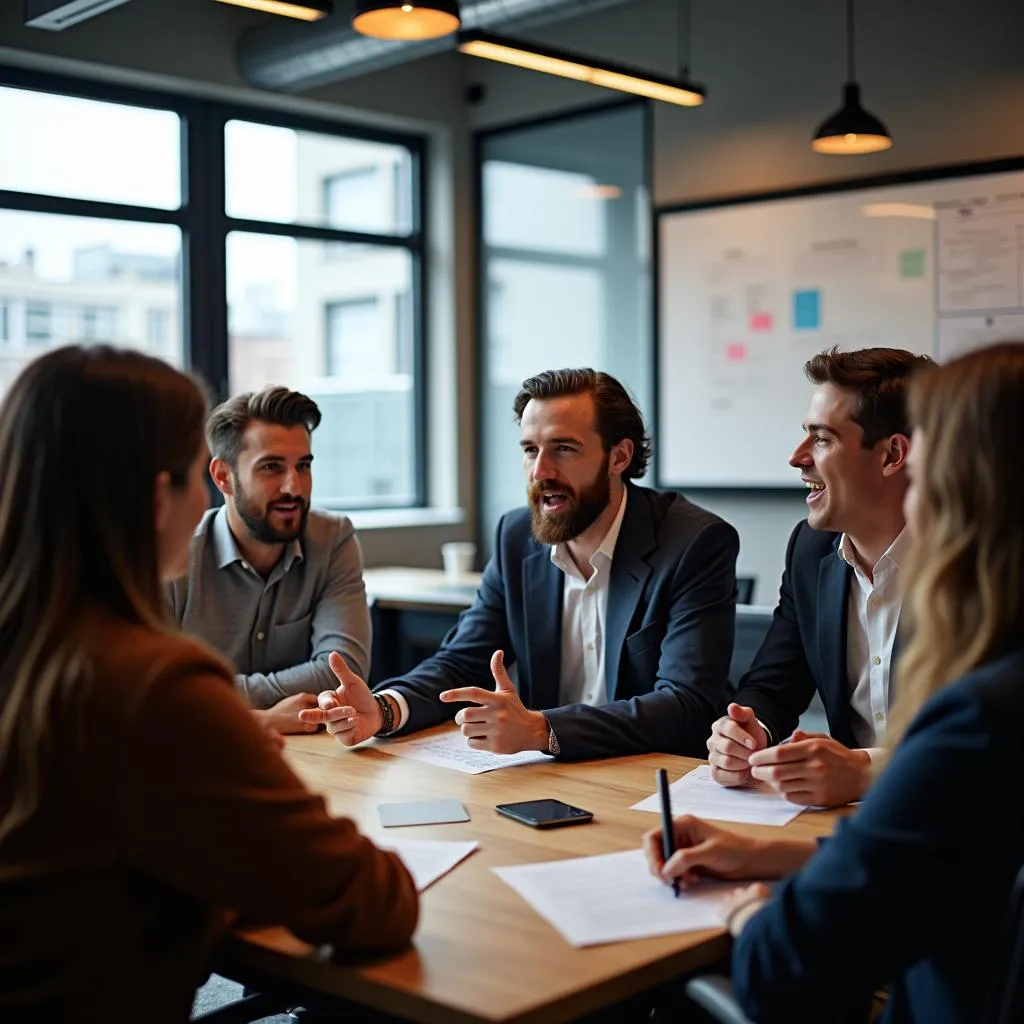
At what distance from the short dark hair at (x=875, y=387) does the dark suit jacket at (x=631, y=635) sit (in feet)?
1.34

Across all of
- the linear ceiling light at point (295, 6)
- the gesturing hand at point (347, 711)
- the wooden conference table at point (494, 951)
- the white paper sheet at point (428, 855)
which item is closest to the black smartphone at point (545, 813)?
the wooden conference table at point (494, 951)

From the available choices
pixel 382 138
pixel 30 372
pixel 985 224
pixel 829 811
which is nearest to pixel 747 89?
pixel 985 224

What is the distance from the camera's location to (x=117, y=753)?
4.14ft

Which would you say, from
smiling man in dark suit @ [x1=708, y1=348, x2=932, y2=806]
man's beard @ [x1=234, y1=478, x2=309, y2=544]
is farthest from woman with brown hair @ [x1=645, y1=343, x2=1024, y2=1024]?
man's beard @ [x1=234, y1=478, x2=309, y2=544]

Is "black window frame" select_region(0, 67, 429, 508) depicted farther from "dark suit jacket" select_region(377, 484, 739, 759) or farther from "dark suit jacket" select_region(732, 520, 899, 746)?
"dark suit jacket" select_region(732, 520, 899, 746)

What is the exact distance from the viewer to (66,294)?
16.6ft

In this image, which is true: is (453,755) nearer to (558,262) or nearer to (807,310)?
(807,310)

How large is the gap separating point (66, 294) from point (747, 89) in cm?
278

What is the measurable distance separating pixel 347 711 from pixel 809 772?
859 mm

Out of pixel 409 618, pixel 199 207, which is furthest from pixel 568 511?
pixel 199 207

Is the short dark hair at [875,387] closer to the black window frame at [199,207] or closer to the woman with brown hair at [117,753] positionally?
the woman with brown hair at [117,753]

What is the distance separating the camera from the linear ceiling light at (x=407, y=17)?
3.16 m

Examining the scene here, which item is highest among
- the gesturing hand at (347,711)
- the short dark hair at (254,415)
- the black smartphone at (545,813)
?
the short dark hair at (254,415)

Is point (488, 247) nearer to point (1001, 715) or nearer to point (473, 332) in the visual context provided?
point (473, 332)
